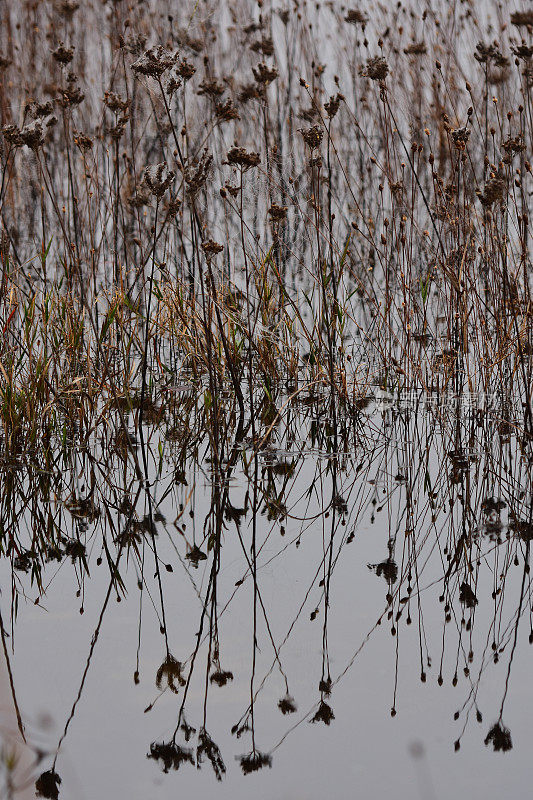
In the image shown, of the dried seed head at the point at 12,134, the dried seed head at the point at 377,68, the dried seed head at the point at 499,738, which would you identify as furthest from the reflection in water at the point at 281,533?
the dried seed head at the point at 377,68

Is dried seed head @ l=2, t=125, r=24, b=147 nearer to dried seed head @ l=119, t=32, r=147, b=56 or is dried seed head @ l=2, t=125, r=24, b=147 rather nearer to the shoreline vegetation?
the shoreline vegetation

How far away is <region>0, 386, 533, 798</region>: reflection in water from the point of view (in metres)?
1.81

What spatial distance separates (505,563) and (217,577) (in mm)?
679

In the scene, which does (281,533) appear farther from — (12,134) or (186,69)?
(12,134)

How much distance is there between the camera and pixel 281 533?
101 inches

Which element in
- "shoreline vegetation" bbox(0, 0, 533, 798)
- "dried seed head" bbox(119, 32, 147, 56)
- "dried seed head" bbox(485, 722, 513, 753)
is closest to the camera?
"dried seed head" bbox(485, 722, 513, 753)

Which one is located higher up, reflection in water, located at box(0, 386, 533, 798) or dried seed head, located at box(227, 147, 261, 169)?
dried seed head, located at box(227, 147, 261, 169)

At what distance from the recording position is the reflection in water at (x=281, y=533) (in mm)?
1812

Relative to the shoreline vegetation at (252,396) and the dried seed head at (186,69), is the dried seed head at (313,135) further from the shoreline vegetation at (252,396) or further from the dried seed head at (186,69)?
the dried seed head at (186,69)

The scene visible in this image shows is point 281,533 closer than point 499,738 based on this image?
No

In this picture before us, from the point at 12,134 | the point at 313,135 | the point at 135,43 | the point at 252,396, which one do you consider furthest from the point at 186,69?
the point at 252,396

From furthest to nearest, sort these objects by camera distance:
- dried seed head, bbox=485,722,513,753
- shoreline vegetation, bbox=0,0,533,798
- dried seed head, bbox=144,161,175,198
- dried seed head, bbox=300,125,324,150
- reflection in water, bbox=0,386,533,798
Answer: dried seed head, bbox=300,125,324,150
dried seed head, bbox=144,161,175,198
shoreline vegetation, bbox=0,0,533,798
reflection in water, bbox=0,386,533,798
dried seed head, bbox=485,722,513,753

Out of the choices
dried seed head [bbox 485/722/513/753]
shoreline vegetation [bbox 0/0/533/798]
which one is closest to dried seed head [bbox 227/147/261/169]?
shoreline vegetation [bbox 0/0/533/798]

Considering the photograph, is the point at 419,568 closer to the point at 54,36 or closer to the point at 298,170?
the point at 298,170
